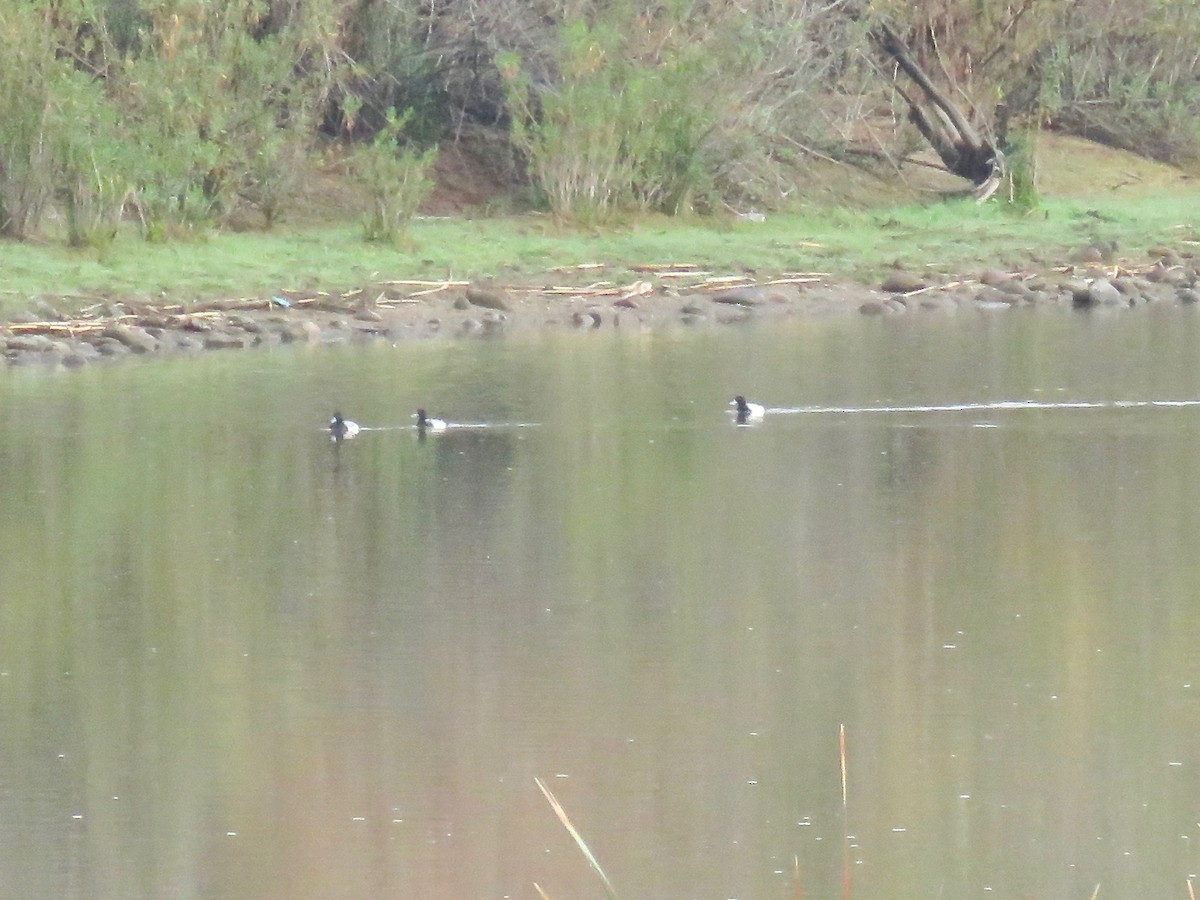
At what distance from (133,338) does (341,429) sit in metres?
4.00

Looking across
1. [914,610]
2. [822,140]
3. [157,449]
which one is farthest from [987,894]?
[822,140]

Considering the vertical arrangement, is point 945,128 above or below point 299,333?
above

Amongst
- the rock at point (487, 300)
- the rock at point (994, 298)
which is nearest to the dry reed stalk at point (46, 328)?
the rock at point (487, 300)

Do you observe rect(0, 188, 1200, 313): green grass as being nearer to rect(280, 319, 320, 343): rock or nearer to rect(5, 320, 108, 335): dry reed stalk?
rect(5, 320, 108, 335): dry reed stalk

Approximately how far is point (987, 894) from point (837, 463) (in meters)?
6.23

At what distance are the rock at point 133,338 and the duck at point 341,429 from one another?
3.84m

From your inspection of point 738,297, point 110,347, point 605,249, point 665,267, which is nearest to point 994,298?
point 738,297

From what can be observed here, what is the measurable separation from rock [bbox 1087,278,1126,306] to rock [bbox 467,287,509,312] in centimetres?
472

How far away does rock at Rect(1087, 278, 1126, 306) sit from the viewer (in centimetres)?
1948

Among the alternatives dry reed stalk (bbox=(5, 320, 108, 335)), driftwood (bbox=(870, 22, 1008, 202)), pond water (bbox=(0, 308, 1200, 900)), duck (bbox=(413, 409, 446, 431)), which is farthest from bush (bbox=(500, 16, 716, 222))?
duck (bbox=(413, 409, 446, 431))

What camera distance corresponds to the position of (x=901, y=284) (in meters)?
19.8

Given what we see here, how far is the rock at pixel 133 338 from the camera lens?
1600 cm

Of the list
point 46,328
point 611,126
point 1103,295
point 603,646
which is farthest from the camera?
point 611,126

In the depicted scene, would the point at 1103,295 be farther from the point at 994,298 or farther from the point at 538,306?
the point at 538,306
